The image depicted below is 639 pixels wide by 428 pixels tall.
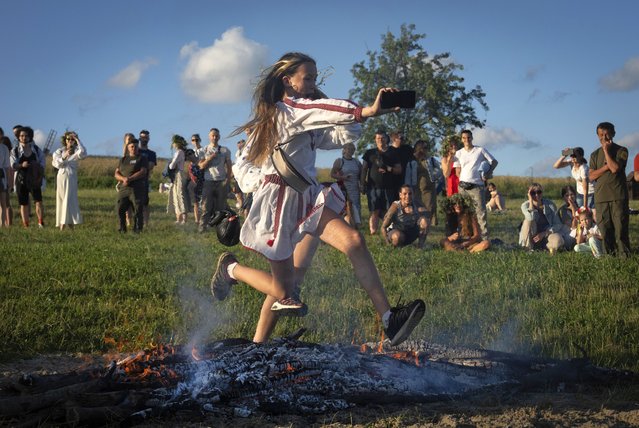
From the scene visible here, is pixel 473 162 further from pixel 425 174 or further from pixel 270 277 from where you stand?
pixel 270 277

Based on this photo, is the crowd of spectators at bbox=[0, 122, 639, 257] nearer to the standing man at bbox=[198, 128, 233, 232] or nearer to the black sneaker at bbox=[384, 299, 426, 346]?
the standing man at bbox=[198, 128, 233, 232]

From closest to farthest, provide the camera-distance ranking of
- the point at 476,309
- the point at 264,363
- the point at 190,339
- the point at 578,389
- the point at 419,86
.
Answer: the point at 264,363 < the point at 578,389 < the point at 190,339 < the point at 476,309 < the point at 419,86

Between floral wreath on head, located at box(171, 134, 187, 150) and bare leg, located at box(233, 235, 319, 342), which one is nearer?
bare leg, located at box(233, 235, 319, 342)

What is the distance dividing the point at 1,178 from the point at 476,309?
1149cm

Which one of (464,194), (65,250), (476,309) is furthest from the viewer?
(464,194)

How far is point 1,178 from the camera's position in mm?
16609

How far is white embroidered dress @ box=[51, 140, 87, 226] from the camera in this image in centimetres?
1720

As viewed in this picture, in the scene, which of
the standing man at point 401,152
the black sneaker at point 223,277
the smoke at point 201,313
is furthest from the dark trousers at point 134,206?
the black sneaker at point 223,277

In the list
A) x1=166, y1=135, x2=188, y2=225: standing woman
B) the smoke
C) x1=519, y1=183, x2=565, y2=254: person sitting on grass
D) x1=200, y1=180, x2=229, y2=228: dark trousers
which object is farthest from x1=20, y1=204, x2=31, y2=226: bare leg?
x1=519, y1=183, x2=565, y2=254: person sitting on grass

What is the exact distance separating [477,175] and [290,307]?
9.53 meters

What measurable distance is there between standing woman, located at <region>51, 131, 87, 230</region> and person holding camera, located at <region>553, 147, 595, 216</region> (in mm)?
9357

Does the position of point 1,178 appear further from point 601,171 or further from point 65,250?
point 601,171

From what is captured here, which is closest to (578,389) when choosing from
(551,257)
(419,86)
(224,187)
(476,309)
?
(476,309)

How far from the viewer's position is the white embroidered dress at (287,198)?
5.46 m
